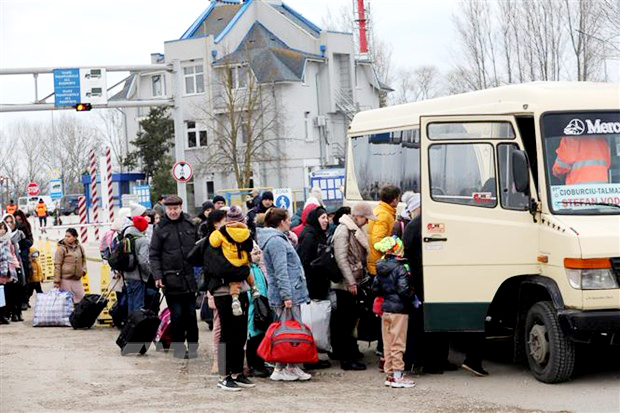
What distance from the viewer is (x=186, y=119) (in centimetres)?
6681

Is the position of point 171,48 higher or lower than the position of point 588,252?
Result: higher

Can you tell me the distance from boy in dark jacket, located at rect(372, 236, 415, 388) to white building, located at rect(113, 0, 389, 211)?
51637mm

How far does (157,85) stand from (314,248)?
61.5 meters

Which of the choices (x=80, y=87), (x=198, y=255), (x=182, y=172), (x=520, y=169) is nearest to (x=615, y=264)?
(x=520, y=169)

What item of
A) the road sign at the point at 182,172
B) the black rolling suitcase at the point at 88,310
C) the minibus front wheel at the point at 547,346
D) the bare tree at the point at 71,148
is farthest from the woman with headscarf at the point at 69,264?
the bare tree at the point at 71,148

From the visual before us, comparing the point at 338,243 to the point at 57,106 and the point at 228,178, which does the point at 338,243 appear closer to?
the point at 57,106

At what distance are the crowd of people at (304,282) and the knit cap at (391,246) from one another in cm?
1

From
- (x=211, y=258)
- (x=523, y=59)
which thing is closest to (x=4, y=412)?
(x=211, y=258)

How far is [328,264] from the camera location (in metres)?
11.7

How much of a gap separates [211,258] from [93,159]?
53.0 ft

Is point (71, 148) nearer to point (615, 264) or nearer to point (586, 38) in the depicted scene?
point (586, 38)

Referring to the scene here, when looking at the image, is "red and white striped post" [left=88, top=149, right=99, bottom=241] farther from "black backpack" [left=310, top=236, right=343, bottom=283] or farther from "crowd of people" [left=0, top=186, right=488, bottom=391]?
"black backpack" [left=310, top=236, right=343, bottom=283]

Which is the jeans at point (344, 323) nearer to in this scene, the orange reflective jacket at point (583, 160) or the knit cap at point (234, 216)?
the knit cap at point (234, 216)

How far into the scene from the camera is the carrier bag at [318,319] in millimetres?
11898
